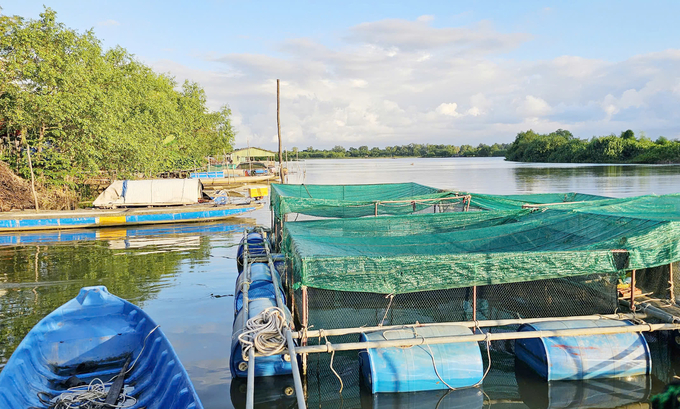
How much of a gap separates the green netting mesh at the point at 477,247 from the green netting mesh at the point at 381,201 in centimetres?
162

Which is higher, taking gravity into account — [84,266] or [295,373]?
[295,373]

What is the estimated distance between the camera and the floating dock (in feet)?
82.8

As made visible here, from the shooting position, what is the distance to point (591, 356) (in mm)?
8273

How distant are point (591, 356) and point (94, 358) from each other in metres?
8.80

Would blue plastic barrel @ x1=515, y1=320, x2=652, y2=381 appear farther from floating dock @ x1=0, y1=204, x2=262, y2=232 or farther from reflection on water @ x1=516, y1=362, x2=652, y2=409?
floating dock @ x1=0, y1=204, x2=262, y2=232

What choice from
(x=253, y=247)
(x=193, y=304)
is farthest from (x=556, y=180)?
(x=193, y=304)

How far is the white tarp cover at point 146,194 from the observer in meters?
29.0

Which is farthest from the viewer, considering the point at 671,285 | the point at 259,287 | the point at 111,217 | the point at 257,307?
the point at 111,217

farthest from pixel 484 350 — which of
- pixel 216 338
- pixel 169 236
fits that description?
pixel 169 236

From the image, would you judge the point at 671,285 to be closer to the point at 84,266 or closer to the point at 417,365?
the point at 417,365

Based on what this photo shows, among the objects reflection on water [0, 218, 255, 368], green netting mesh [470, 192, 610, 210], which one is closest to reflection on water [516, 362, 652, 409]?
green netting mesh [470, 192, 610, 210]

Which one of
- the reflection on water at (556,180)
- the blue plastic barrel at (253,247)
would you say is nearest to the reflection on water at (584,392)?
the blue plastic barrel at (253,247)

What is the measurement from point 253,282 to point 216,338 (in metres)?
1.56

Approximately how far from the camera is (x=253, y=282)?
10898 mm
